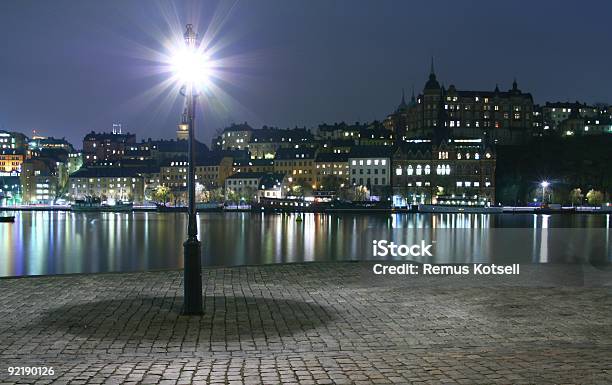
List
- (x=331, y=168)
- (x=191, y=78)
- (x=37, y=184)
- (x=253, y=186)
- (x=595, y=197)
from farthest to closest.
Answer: (x=37, y=184)
(x=331, y=168)
(x=253, y=186)
(x=595, y=197)
(x=191, y=78)

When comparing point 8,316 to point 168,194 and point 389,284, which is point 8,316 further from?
point 168,194

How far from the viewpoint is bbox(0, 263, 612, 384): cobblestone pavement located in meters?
6.82

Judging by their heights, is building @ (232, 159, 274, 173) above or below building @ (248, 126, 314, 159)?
below

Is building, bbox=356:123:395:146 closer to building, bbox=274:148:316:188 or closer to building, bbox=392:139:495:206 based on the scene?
building, bbox=274:148:316:188

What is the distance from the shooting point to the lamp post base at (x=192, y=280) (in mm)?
10023

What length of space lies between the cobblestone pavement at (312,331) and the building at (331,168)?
120 m

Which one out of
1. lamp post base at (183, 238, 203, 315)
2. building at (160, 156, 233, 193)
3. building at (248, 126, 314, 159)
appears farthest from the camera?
building at (248, 126, 314, 159)

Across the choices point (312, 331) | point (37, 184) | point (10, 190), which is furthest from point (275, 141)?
point (312, 331)

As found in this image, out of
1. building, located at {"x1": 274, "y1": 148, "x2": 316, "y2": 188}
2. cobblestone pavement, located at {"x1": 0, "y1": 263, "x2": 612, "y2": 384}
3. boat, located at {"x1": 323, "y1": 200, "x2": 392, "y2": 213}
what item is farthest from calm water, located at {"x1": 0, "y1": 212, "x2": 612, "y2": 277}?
building, located at {"x1": 274, "y1": 148, "x2": 316, "y2": 188}

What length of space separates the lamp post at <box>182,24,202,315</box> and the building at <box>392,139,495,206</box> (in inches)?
4600

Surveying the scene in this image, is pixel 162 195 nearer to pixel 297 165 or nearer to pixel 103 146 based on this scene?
pixel 297 165

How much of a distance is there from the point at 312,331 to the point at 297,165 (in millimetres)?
135389

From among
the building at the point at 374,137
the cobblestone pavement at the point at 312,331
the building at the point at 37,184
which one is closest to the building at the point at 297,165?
the building at the point at 374,137

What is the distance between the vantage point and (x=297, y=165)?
144 metres
